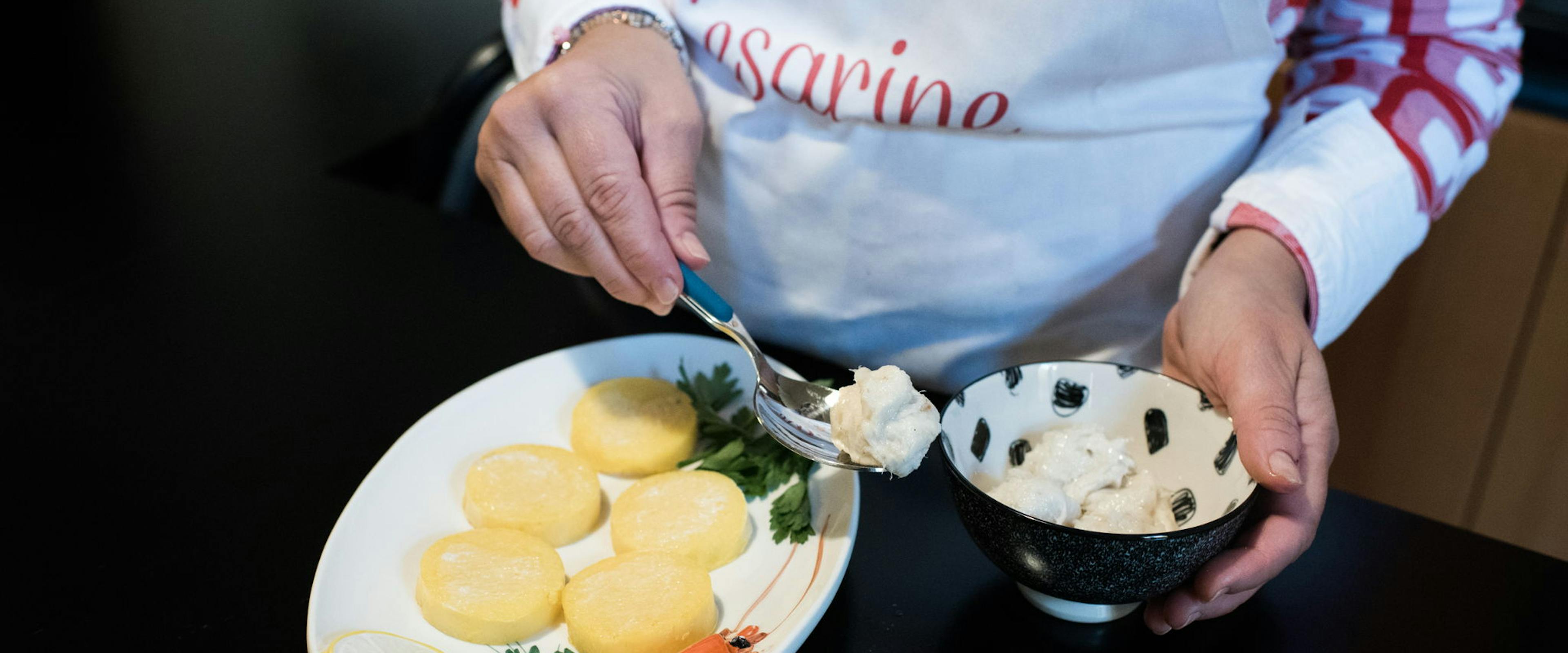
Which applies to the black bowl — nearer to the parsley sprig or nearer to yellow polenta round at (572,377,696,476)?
the parsley sprig

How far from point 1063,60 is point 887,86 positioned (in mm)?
158

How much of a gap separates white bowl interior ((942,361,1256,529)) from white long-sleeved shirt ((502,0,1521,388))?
20 cm

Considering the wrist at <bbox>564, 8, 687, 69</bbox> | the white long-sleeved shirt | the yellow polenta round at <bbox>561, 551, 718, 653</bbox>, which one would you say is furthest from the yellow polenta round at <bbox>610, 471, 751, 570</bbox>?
the wrist at <bbox>564, 8, 687, 69</bbox>

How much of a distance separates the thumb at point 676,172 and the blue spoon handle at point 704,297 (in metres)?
0.02

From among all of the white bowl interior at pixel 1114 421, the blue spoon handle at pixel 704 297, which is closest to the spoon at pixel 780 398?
the blue spoon handle at pixel 704 297

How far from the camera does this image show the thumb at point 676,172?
889 mm

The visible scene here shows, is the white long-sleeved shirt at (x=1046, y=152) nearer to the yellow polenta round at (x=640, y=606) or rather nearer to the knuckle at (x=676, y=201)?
the knuckle at (x=676, y=201)

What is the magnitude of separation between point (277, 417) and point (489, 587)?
36cm

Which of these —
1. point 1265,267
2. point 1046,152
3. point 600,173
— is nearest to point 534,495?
point 600,173

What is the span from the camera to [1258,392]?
2.48ft

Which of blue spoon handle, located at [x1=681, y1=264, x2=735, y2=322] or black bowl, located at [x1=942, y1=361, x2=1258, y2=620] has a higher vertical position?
blue spoon handle, located at [x1=681, y1=264, x2=735, y2=322]

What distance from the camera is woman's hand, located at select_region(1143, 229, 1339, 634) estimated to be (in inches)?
28.2

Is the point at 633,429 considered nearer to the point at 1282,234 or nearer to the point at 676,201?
the point at 676,201

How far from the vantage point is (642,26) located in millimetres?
1019
